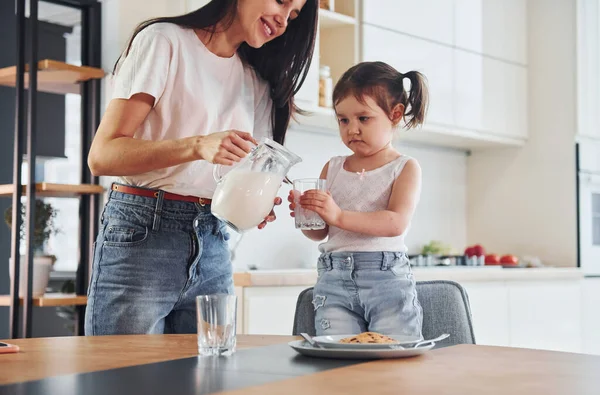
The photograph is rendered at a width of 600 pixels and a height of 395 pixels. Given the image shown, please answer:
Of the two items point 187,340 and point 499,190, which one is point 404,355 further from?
point 499,190

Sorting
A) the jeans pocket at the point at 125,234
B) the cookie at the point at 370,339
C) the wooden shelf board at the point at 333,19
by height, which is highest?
the wooden shelf board at the point at 333,19

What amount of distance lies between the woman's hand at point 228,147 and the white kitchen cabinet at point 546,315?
2684 mm

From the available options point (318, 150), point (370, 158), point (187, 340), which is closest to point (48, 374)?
point (187, 340)

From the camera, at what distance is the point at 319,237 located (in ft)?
6.43

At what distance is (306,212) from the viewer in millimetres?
1736

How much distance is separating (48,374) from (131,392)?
0.17m

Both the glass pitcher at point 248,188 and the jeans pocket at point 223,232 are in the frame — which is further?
the jeans pocket at point 223,232

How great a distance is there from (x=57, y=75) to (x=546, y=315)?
97.5 inches

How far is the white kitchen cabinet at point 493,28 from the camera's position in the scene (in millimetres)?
4340

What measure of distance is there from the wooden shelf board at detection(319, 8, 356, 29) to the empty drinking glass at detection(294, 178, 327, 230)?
195 cm

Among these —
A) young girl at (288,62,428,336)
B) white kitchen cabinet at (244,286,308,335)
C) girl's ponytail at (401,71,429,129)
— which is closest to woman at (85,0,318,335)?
young girl at (288,62,428,336)

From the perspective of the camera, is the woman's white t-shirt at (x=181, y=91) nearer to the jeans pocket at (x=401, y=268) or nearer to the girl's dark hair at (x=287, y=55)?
the girl's dark hair at (x=287, y=55)

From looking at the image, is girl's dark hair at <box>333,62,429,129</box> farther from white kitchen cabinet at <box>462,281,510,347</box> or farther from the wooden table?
white kitchen cabinet at <box>462,281,510,347</box>

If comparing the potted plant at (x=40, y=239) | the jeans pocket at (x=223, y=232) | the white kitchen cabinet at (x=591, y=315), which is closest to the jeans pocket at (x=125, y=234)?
the jeans pocket at (x=223, y=232)
